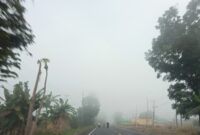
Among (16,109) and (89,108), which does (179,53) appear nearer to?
(16,109)

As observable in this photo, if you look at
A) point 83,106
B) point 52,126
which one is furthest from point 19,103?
point 83,106

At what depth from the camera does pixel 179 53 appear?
159 feet

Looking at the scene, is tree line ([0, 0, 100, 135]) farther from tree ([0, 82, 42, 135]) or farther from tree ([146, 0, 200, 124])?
tree ([146, 0, 200, 124])

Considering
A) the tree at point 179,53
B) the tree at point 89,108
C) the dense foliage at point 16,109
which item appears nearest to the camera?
the dense foliage at point 16,109

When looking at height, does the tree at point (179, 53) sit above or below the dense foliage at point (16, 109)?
above

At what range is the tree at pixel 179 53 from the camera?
46.4m

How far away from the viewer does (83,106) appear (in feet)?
332

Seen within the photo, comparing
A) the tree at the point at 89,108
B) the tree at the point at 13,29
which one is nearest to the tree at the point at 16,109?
the tree at the point at 13,29

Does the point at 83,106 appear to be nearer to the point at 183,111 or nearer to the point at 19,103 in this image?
the point at 183,111

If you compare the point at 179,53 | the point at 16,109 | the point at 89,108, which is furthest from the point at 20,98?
the point at 89,108

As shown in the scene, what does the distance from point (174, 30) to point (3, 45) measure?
3762 cm

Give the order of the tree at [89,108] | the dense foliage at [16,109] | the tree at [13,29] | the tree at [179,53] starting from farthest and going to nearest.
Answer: the tree at [89,108]
the tree at [179,53]
the dense foliage at [16,109]
the tree at [13,29]

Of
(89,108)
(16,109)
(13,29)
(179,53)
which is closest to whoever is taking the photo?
(13,29)

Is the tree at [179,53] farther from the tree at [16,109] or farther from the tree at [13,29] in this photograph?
the tree at [13,29]
